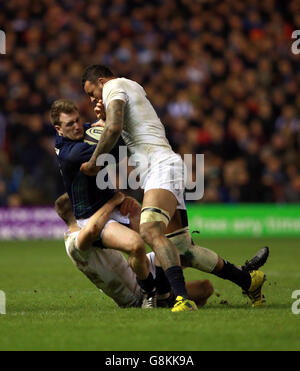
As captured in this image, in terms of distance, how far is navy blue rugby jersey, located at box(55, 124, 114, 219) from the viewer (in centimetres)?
760

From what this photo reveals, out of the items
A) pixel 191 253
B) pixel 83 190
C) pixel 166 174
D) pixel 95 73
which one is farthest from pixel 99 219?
pixel 95 73

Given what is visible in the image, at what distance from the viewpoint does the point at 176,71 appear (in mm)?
22000

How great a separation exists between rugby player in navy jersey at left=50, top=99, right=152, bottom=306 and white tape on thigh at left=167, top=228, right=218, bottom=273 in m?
0.40

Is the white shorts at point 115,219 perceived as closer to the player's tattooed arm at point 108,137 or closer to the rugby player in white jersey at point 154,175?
the rugby player in white jersey at point 154,175

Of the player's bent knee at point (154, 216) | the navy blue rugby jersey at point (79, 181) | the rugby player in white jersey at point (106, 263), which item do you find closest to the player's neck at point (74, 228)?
the rugby player in white jersey at point (106, 263)

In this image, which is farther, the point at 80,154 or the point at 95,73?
the point at 95,73

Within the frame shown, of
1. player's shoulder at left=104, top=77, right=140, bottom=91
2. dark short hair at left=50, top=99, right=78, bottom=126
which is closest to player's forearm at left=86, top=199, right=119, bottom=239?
dark short hair at left=50, top=99, right=78, bottom=126

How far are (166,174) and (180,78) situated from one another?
14.5 metres

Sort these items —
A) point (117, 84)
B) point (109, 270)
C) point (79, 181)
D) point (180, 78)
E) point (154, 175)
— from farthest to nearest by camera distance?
point (180, 78)
point (109, 270)
point (79, 181)
point (117, 84)
point (154, 175)

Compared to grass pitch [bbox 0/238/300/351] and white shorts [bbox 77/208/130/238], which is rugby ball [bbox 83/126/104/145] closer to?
white shorts [bbox 77/208/130/238]

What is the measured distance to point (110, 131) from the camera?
7180 millimetres

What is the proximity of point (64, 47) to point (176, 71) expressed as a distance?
3.18 metres

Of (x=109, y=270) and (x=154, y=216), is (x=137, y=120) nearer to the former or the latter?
(x=154, y=216)
